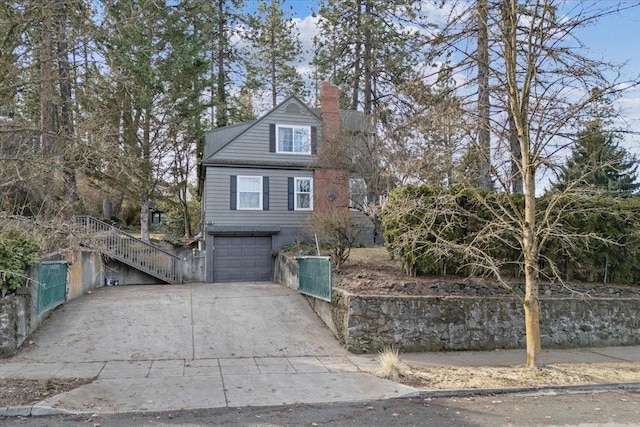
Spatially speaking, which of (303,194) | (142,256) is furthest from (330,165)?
(142,256)

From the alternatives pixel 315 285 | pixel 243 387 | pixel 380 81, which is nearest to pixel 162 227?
pixel 380 81

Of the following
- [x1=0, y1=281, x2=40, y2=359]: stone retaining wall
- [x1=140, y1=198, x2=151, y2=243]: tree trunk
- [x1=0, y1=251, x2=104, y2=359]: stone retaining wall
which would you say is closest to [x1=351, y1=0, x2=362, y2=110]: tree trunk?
[x1=140, y1=198, x2=151, y2=243]: tree trunk

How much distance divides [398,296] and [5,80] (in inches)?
317

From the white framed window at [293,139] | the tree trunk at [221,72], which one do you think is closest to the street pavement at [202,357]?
the white framed window at [293,139]

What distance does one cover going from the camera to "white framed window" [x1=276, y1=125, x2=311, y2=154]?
20.6m

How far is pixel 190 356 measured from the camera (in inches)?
346

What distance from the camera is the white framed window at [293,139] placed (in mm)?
20562

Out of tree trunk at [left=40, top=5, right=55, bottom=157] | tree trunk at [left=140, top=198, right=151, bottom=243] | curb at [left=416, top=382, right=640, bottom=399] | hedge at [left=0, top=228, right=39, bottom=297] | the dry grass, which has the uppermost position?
tree trunk at [left=40, top=5, right=55, bottom=157]

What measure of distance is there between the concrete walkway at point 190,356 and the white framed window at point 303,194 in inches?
294

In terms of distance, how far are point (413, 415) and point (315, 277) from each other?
20.9 ft

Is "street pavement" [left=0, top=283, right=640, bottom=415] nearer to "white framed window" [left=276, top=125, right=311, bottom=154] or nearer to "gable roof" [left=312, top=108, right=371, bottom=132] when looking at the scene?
"gable roof" [left=312, top=108, right=371, bottom=132]

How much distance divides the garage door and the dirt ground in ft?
19.4

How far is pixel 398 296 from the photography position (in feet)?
32.7

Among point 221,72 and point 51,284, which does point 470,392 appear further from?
point 221,72
